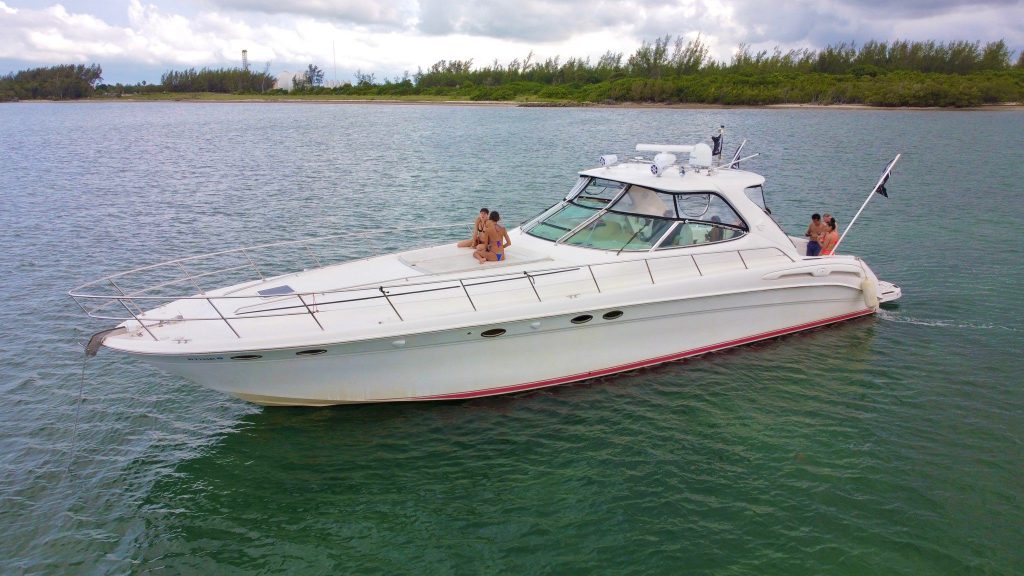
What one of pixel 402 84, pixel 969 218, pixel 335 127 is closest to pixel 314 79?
pixel 402 84

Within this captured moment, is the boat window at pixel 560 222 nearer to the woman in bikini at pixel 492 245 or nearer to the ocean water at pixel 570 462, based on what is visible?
the woman in bikini at pixel 492 245

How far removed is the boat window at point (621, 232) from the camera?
11.2m

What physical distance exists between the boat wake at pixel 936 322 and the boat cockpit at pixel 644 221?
405cm

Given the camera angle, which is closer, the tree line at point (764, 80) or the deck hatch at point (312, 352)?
the deck hatch at point (312, 352)

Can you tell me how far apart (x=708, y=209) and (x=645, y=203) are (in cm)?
110

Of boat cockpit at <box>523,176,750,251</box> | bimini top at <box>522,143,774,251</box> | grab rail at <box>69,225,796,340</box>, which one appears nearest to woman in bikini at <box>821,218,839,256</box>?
bimini top at <box>522,143,774,251</box>

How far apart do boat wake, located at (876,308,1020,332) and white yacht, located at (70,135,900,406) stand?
377 millimetres

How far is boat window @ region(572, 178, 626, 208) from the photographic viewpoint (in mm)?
11828

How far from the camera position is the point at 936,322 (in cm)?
1298

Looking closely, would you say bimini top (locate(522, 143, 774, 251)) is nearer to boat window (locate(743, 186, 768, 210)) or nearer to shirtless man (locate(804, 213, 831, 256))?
boat window (locate(743, 186, 768, 210))

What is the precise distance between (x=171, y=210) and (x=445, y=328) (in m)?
19.1

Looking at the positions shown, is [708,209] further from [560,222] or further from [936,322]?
[936,322]

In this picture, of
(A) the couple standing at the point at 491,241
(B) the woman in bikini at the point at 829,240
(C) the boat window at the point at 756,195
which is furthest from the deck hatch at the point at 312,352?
(B) the woman in bikini at the point at 829,240

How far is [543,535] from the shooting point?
7.29 m
